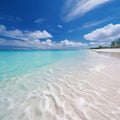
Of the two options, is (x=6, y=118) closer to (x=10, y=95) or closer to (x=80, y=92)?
(x=10, y=95)

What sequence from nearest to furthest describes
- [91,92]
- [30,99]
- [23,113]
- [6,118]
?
[6,118]
[23,113]
[30,99]
[91,92]

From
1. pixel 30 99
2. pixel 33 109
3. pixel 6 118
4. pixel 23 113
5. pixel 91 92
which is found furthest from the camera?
pixel 91 92

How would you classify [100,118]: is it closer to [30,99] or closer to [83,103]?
[83,103]

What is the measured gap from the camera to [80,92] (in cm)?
303

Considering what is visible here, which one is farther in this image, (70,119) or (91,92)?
(91,92)

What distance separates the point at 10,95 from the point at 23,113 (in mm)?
1177

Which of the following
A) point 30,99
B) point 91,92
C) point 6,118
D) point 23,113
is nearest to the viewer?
point 6,118

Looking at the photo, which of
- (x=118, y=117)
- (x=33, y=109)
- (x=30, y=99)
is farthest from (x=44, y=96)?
(x=118, y=117)

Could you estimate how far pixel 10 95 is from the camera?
120 inches

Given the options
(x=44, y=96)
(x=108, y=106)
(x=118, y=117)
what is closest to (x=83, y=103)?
(x=108, y=106)

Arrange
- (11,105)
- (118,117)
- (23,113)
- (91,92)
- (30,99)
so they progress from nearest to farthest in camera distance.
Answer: (118,117)
(23,113)
(11,105)
(30,99)
(91,92)

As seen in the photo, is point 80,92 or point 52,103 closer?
point 52,103

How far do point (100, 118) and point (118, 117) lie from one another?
358 millimetres

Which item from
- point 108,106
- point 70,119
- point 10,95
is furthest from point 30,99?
point 108,106
